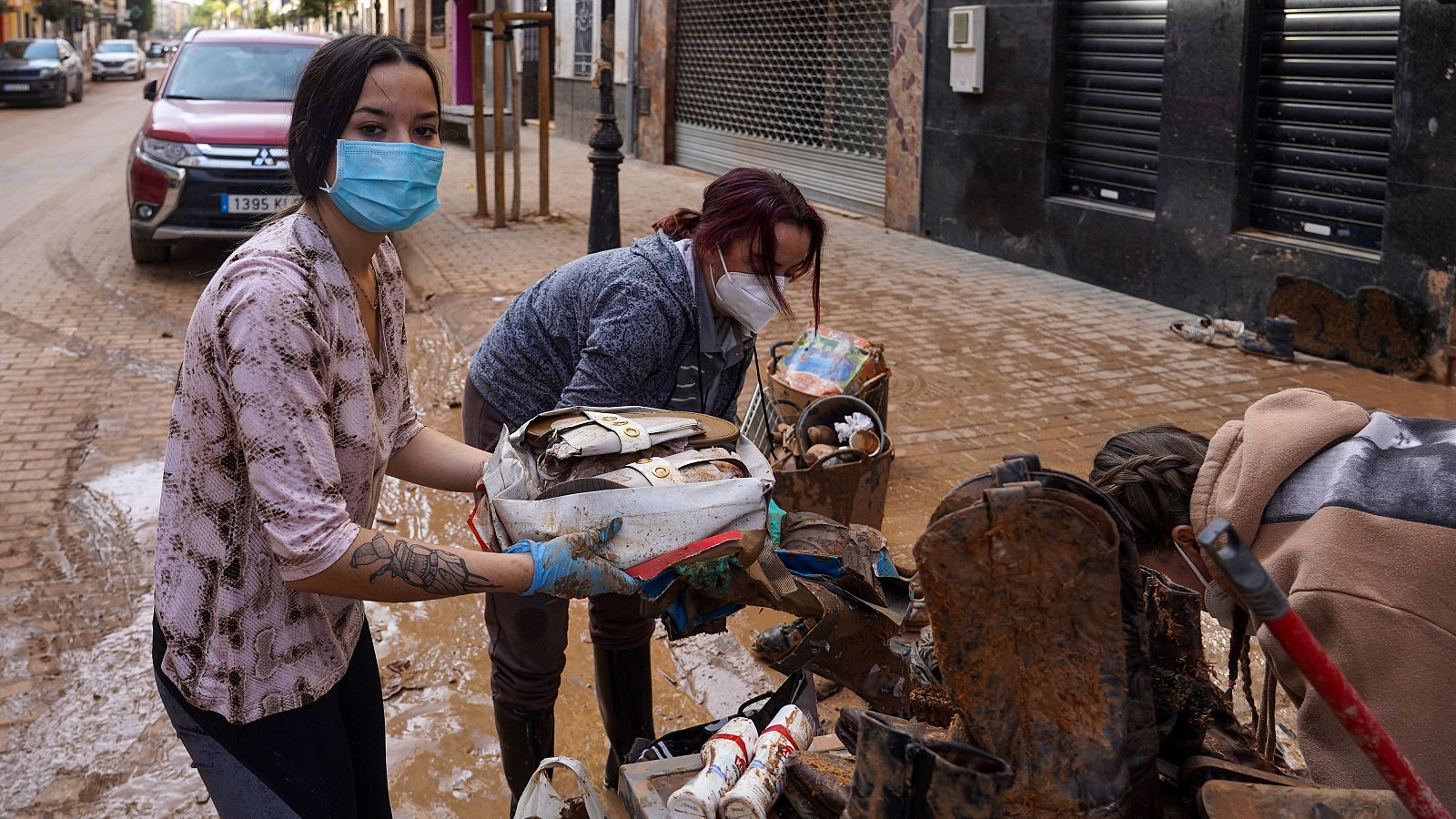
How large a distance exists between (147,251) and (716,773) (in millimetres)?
10209

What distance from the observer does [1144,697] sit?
1780mm

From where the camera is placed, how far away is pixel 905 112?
12.2m

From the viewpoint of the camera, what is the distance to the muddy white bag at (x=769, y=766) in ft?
6.77

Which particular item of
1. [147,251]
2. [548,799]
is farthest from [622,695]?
[147,251]

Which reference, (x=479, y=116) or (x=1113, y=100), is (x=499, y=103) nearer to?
(x=479, y=116)

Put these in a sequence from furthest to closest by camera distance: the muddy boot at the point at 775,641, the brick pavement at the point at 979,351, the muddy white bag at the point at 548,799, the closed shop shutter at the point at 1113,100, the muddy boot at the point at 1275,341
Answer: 1. the closed shop shutter at the point at 1113,100
2. the muddy boot at the point at 1275,341
3. the brick pavement at the point at 979,351
4. the muddy boot at the point at 775,641
5. the muddy white bag at the point at 548,799

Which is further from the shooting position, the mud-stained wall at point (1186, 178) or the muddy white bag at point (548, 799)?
the mud-stained wall at point (1186, 178)

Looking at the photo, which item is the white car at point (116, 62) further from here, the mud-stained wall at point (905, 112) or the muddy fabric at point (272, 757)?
the muddy fabric at point (272, 757)

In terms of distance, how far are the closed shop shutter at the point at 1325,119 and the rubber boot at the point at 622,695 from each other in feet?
21.1

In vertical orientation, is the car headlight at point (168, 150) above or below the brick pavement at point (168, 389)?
above

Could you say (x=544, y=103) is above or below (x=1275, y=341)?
above

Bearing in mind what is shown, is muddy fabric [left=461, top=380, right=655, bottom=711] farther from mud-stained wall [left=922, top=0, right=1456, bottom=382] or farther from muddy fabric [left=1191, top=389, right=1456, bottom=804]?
mud-stained wall [left=922, top=0, right=1456, bottom=382]

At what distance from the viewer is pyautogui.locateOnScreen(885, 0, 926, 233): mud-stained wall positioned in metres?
11.9

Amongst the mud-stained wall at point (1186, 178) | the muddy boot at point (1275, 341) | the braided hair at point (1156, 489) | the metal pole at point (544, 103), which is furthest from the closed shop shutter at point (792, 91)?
the braided hair at point (1156, 489)
